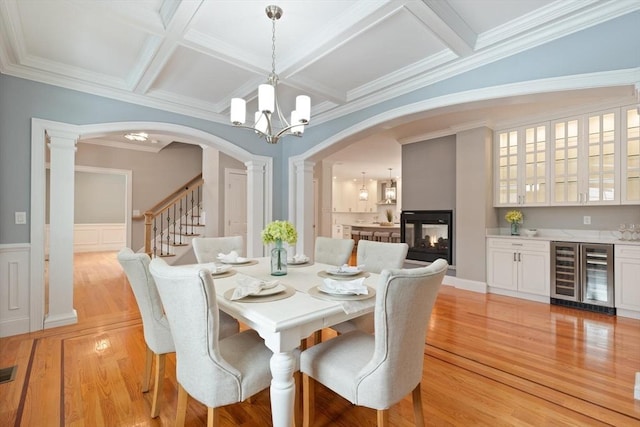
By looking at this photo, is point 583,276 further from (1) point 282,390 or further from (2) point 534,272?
(1) point 282,390

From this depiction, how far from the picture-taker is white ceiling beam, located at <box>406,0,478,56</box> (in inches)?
79.9

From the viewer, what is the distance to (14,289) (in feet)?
9.87

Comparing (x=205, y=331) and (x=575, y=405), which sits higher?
(x=205, y=331)

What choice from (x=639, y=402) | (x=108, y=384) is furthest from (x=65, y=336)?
(x=639, y=402)

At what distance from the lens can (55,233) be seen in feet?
10.6

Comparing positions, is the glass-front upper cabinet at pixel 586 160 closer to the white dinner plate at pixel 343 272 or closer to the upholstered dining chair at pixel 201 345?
the white dinner plate at pixel 343 272

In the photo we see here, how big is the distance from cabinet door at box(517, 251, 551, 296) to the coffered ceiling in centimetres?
288

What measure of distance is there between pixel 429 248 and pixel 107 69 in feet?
17.3

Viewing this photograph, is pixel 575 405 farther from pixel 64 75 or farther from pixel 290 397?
pixel 64 75

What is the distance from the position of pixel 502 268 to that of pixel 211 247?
4.08 m

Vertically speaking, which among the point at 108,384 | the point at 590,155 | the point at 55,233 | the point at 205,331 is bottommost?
Result: the point at 108,384

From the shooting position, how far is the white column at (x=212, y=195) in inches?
239

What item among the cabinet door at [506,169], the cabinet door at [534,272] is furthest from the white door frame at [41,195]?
the cabinet door at [534,272]

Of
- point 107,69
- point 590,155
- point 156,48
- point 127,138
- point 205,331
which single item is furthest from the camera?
point 127,138
